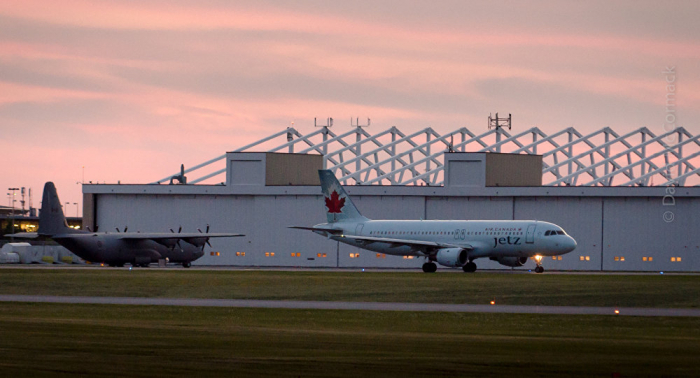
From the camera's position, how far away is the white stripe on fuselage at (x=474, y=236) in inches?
2785

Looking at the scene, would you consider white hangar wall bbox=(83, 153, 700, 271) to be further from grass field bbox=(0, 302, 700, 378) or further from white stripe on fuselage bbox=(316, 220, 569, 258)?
Result: grass field bbox=(0, 302, 700, 378)

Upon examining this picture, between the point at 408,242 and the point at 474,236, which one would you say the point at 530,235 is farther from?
the point at 408,242

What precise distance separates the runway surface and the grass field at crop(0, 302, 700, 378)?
78.1 inches

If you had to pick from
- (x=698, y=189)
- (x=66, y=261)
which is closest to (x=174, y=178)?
(x=66, y=261)

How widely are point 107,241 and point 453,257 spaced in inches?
1086

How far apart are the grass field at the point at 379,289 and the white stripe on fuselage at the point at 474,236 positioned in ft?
43.7

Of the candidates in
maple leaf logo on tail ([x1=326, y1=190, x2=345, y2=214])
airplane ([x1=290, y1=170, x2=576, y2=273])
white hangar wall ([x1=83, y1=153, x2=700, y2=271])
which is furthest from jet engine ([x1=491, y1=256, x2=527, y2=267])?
maple leaf logo on tail ([x1=326, y1=190, x2=345, y2=214])

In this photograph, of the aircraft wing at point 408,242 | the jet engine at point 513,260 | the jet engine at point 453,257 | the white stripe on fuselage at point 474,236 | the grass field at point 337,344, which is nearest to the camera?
the grass field at point 337,344

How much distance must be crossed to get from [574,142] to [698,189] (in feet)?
118

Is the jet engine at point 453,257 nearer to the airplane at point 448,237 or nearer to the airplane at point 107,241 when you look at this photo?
the airplane at point 448,237

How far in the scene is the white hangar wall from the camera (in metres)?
85.3

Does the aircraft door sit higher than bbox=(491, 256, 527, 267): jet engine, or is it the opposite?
A: the aircraft door

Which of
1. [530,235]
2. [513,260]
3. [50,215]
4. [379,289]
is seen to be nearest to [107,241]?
[50,215]

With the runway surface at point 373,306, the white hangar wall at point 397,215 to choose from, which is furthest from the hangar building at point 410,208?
the runway surface at point 373,306
